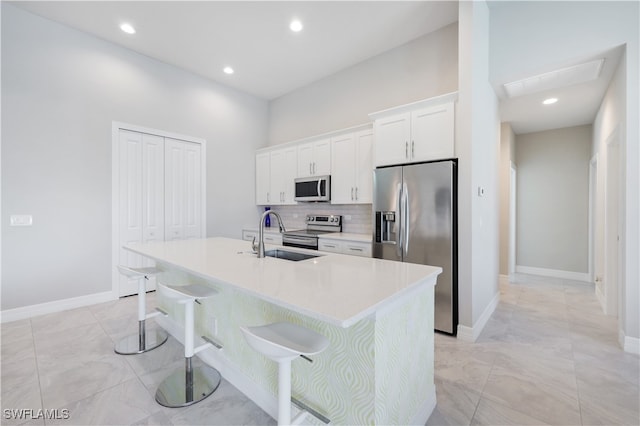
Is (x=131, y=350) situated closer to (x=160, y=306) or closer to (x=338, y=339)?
(x=160, y=306)

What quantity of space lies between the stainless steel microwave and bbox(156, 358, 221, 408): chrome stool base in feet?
8.68

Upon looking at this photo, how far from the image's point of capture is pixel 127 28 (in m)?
3.41

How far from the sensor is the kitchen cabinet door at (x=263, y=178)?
5168 mm

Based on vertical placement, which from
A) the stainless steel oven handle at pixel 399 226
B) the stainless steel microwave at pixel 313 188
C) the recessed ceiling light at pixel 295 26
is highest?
the recessed ceiling light at pixel 295 26

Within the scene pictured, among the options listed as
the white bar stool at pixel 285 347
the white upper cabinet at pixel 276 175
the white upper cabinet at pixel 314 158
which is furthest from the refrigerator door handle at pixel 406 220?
the white upper cabinet at pixel 276 175

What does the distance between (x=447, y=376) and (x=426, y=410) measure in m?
0.53

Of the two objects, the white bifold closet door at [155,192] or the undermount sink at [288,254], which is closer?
the undermount sink at [288,254]

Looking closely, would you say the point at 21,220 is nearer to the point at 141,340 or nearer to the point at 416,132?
the point at 141,340

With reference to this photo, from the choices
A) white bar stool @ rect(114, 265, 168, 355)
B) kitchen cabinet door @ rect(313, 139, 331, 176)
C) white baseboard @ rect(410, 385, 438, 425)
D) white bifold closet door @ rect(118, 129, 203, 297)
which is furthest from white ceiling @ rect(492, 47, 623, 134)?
white bifold closet door @ rect(118, 129, 203, 297)

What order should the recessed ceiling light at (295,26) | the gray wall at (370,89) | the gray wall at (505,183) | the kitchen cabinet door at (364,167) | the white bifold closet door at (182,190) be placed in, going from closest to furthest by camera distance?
the recessed ceiling light at (295,26)
the gray wall at (370,89)
the kitchen cabinet door at (364,167)
the white bifold closet door at (182,190)
the gray wall at (505,183)

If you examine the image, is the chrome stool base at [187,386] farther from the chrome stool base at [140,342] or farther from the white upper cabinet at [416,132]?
the white upper cabinet at [416,132]

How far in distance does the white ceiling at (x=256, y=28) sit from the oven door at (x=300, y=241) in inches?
103

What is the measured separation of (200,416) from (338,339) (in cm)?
105

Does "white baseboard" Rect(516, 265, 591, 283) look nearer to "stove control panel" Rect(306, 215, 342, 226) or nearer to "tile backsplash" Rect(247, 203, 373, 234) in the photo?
"tile backsplash" Rect(247, 203, 373, 234)
